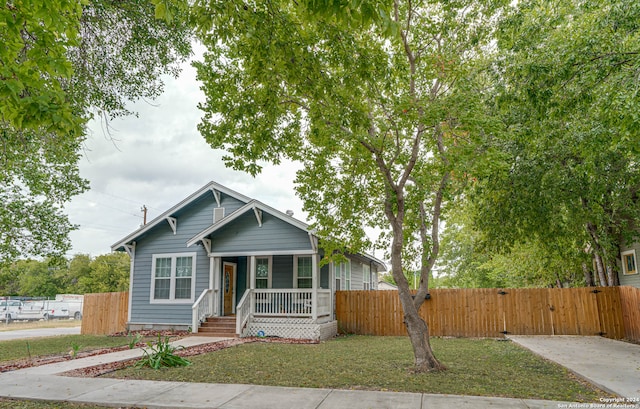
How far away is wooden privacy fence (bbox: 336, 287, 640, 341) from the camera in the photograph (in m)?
12.8

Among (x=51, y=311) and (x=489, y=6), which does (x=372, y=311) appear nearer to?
(x=489, y=6)

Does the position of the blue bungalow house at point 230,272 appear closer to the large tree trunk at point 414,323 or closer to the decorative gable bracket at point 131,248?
the decorative gable bracket at point 131,248

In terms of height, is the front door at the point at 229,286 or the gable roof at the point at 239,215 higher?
the gable roof at the point at 239,215

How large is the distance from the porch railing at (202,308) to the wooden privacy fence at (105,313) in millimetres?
4116

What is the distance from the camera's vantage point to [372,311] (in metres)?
14.8

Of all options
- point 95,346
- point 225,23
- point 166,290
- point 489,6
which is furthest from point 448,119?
point 166,290

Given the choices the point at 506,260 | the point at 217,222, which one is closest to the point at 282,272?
the point at 217,222

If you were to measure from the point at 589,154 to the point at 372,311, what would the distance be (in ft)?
30.3

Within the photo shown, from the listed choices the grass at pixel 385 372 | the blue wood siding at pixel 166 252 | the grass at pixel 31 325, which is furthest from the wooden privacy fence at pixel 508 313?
the grass at pixel 31 325

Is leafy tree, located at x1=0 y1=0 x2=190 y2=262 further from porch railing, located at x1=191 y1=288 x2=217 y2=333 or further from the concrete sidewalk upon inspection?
the concrete sidewalk

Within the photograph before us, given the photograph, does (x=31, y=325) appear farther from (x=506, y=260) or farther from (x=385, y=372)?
(x=506, y=260)

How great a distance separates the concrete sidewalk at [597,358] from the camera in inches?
234

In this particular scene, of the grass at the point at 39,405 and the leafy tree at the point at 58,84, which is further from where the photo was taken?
the grass at the point at 39,405

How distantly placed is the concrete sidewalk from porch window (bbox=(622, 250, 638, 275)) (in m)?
2.37
